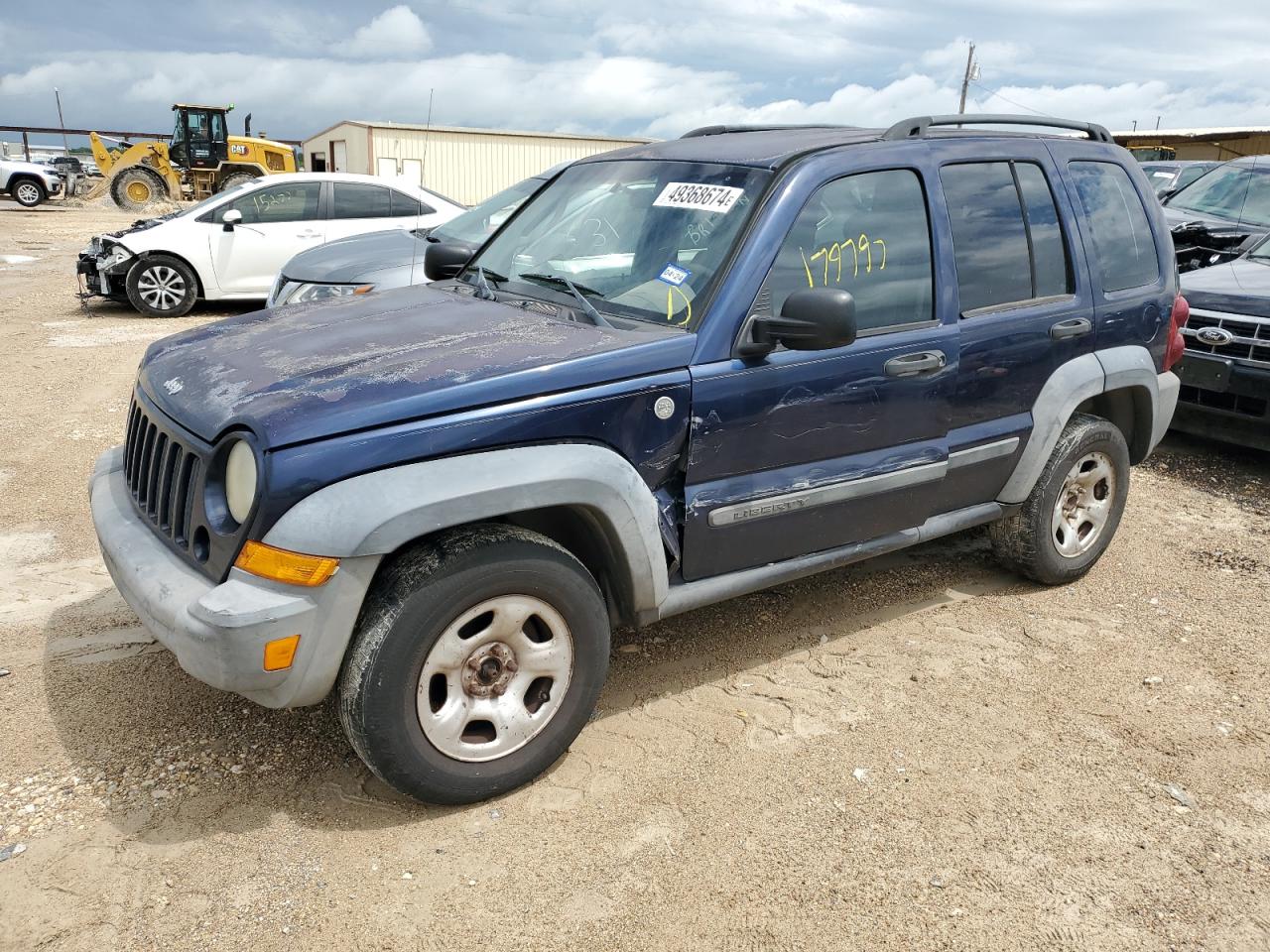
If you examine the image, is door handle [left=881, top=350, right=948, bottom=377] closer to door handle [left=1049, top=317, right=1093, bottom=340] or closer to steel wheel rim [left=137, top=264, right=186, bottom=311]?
door handle [left=1049, top=317, right=1093, bottom=340]

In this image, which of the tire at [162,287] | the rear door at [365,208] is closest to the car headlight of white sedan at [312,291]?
the rear door at [365,208]

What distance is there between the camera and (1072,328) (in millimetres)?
4199

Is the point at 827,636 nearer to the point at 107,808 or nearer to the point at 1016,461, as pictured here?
the point at 1016,461

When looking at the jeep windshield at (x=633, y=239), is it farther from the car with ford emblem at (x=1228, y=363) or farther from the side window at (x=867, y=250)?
the car with ford emblem at (x=1228, y=363)

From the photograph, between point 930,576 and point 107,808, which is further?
point 930,576

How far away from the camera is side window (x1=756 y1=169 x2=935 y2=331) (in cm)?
339

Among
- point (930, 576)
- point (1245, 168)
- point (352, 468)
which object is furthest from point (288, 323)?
point (1245, 168)

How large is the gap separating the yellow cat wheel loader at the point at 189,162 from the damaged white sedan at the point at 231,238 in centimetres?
1372

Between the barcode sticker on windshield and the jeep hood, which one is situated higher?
the barcode sticker on windshield

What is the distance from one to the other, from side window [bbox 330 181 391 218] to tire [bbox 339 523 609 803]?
9.65 meters

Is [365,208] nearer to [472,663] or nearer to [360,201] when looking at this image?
[360,201]

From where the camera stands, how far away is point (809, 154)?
3508 millimetres

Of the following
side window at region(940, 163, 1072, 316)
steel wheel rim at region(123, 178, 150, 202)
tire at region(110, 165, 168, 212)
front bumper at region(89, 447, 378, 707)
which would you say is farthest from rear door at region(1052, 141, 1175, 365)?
steel wheel rim at region(123, 178, 150, 202)

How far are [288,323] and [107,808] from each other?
1.71 m
